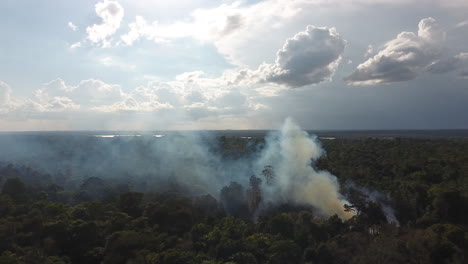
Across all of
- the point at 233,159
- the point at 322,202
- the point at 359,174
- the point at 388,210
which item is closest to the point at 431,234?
the point at 388,210

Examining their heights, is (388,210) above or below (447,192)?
below

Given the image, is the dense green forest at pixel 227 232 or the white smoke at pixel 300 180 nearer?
the dense green forest at pixel 227 232

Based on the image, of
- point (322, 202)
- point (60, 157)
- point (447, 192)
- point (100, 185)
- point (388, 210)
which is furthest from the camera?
point (60, 157)

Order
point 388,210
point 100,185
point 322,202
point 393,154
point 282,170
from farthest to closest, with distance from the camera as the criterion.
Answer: point 393,154
point 282,170
point 100,185
point 322,202
point 388,210

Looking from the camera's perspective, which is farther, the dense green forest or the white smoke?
the white smoke

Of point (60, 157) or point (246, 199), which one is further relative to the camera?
point (60, 157)

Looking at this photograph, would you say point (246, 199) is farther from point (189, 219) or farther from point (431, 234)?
point (431, 234)

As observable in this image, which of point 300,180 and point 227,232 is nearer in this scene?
point 227,232
